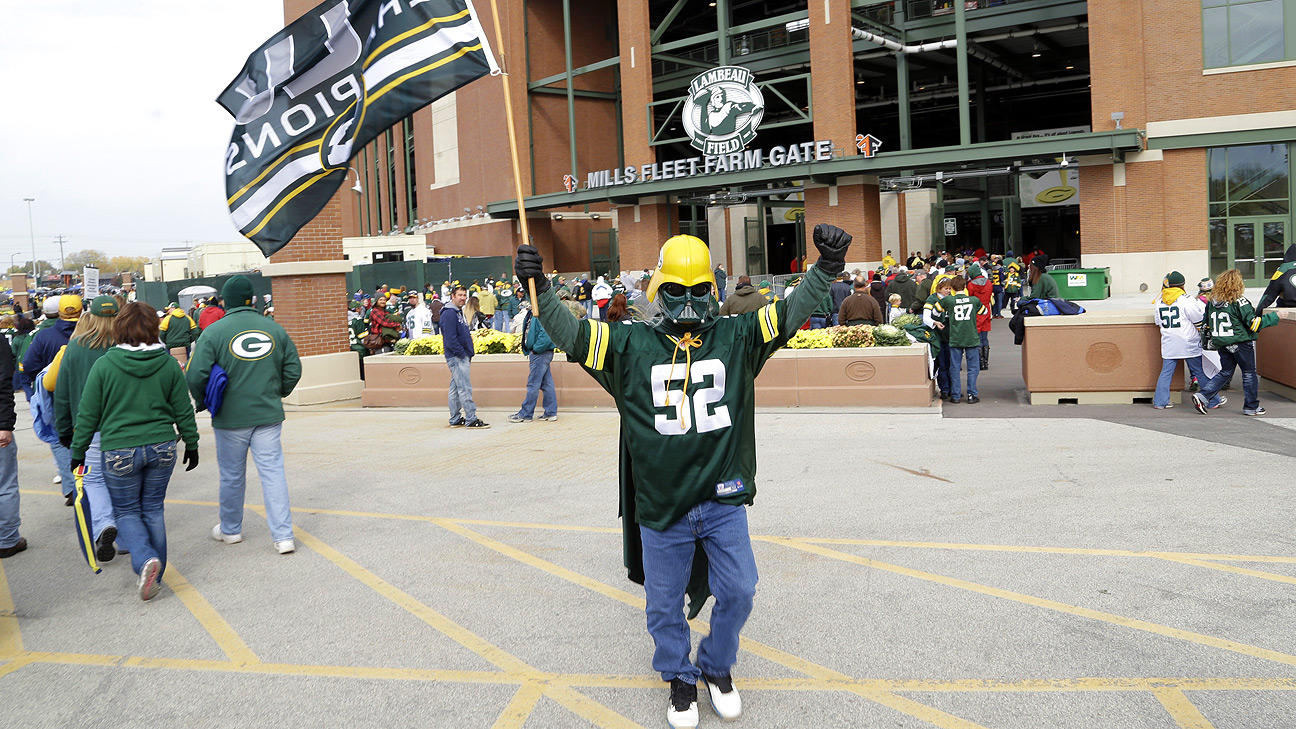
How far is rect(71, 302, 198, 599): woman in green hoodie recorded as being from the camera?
609cm

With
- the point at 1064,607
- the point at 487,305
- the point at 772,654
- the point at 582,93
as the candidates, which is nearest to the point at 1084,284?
the point at 487,305

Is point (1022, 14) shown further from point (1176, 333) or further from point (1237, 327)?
point (1237, 327)

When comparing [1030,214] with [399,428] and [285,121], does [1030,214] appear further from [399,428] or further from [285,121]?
[285,121]

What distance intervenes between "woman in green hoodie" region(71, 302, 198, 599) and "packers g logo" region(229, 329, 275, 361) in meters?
0.68

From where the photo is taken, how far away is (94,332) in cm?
690

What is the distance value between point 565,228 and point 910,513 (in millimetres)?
40270

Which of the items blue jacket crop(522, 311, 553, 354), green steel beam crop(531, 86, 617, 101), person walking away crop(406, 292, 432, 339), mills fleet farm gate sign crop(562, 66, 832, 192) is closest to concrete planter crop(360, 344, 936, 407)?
blue jacket crop(522, 311, 553, 354)

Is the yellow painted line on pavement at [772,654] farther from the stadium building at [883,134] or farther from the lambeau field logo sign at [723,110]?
the lambeau field logo sign at [723,110]

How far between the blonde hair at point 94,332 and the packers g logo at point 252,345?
2.59ft

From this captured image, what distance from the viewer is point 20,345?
1295cm

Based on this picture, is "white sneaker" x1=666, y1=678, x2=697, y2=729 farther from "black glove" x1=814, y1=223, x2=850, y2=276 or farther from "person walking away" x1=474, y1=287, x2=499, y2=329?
"person walking away" x1=474, y1=287, x2=499, y2=329

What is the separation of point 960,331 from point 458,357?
691cm

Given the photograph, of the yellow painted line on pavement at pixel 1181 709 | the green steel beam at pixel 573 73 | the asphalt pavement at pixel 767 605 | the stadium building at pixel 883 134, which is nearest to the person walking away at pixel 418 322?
the stadium building at pixel 883 134

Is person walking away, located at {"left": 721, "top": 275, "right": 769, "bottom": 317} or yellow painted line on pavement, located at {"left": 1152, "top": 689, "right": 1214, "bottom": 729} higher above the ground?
person walking away, located at {"left": 721, "top": 275, "right": 769, "bottom": 317}
